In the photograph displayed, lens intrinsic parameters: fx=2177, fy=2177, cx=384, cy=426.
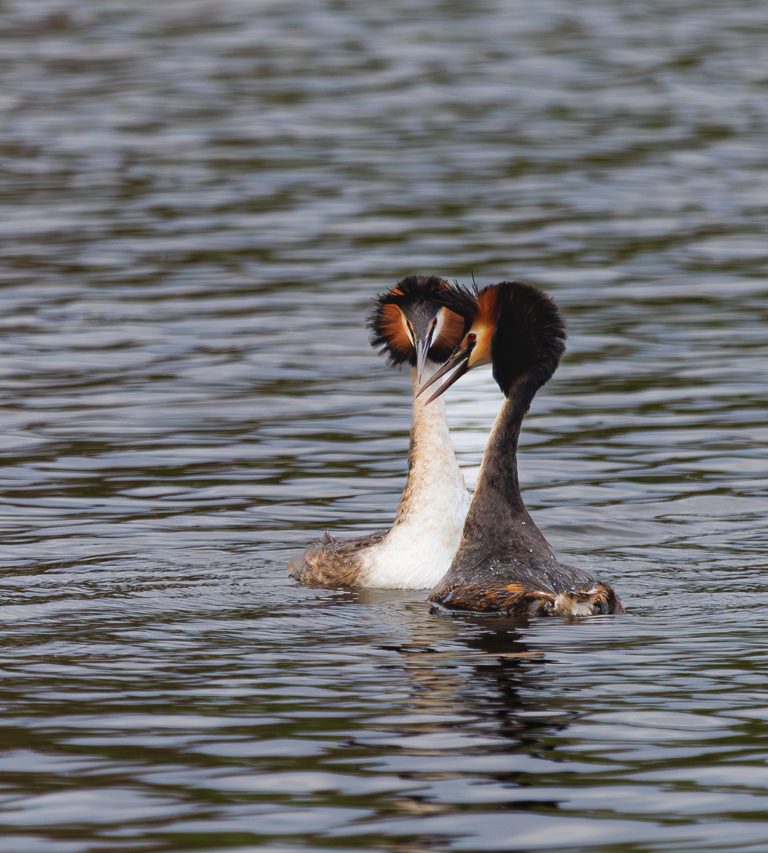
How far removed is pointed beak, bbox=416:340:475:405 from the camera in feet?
40.9

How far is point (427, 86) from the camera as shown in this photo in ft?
119

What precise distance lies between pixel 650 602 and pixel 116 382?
774 cm

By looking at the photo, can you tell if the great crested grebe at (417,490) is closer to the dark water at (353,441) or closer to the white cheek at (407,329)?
the white cheek at (407,329)

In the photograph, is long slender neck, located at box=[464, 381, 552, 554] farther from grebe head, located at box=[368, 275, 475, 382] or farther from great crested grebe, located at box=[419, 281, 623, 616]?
grebe head, located at box=[368, 275, 475, 382]

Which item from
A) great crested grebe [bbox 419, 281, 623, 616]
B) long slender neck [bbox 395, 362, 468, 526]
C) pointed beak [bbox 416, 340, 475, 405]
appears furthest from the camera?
long slender neck [bbox 395, 362, 468, 526]

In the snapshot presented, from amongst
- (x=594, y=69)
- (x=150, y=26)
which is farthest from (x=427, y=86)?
(x=150, y=26)

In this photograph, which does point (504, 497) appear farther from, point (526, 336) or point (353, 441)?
point (353, 441)

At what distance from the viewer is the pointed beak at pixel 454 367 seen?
1247 cm

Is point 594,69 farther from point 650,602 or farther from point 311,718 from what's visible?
point 311,718

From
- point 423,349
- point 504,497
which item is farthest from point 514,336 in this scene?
point 423,349

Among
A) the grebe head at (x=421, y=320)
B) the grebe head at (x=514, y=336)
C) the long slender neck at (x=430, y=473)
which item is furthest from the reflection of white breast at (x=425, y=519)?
the grebe head at (x=514, y=336)

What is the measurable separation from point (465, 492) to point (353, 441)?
3.52 meters

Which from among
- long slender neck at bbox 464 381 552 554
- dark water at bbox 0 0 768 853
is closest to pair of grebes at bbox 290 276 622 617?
long slender neck at bbox 464 381 552 554

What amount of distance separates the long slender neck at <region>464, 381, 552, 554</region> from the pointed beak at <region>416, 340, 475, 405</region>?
0.34 meters
